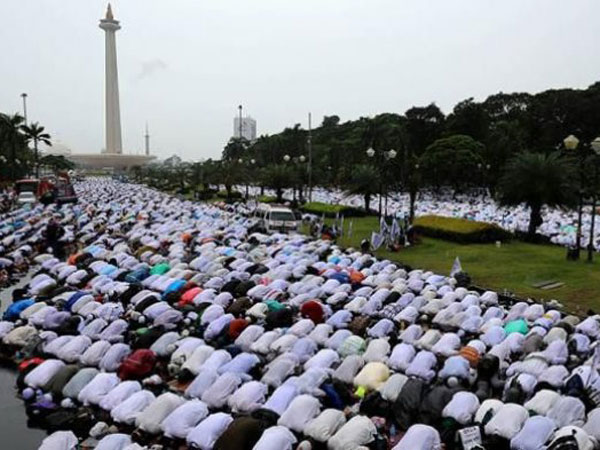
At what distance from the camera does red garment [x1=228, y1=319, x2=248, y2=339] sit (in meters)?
13.2

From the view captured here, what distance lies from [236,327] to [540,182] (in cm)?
1911

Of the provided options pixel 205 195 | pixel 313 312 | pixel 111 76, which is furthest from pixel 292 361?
pixel 111 76

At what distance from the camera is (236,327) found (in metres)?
13.3

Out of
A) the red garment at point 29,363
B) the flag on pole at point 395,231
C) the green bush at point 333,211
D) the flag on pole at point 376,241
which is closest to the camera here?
the red garment at point 29,363

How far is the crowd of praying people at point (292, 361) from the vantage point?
8.77 m

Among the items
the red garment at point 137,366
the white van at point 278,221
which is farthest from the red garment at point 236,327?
the white van at point 278,221

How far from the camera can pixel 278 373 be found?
35.6ft

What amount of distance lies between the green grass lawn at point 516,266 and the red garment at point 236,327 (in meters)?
9.04

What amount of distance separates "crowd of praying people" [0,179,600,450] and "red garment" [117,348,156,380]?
29 millimetres

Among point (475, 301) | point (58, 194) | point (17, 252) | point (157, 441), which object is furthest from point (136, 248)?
point (58, 194)

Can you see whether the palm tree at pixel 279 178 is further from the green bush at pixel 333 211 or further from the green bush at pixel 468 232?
the green bush at pixel 468 232

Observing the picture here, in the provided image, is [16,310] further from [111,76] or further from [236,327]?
[111,76]

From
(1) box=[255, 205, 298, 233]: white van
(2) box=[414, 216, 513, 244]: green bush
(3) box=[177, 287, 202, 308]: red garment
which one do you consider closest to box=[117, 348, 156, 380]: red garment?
(3) box=[177, 287, 202, 308]: red garment

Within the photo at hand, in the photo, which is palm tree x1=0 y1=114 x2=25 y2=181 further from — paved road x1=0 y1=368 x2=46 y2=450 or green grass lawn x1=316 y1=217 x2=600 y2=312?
paved road x1=0 y1=368 x2=46 y2=450
